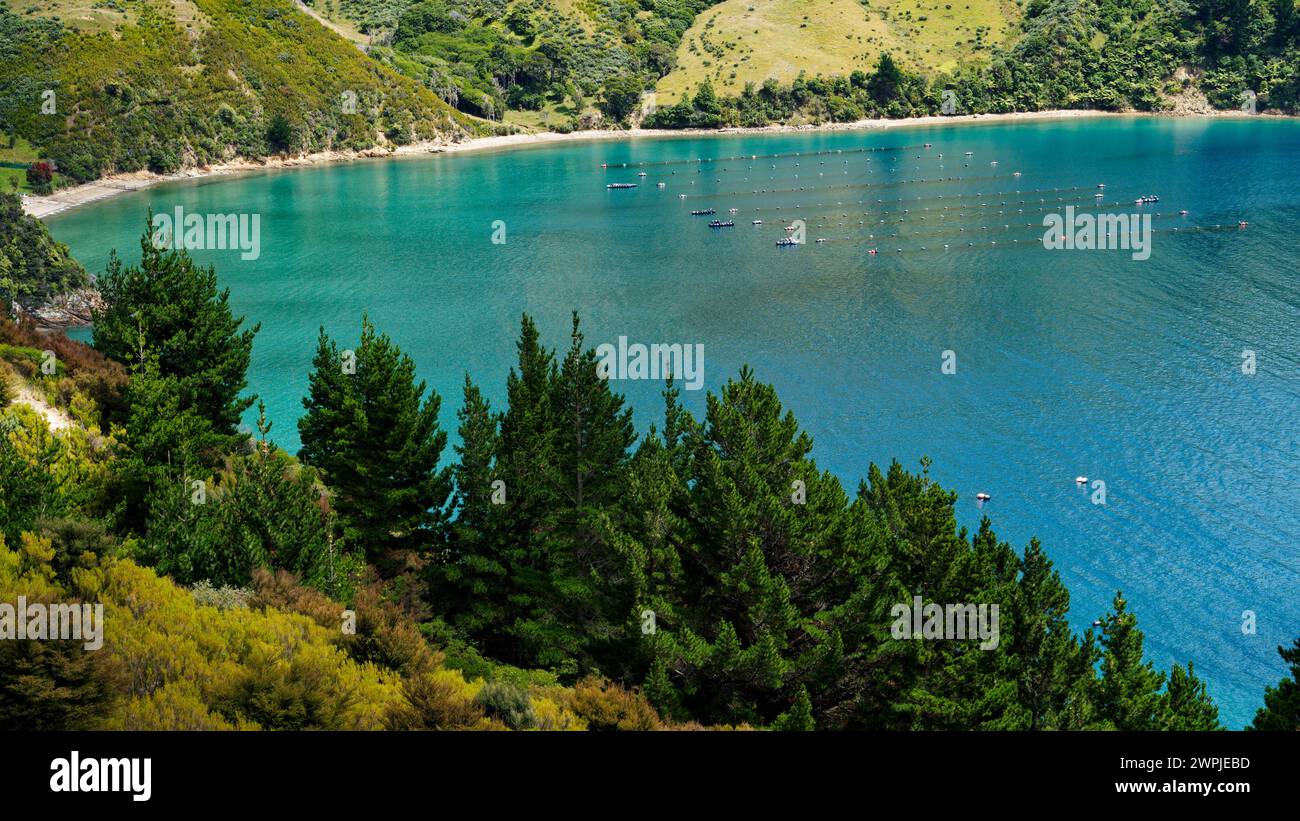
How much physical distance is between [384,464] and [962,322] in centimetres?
6887

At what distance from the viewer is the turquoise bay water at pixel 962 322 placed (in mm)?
58625

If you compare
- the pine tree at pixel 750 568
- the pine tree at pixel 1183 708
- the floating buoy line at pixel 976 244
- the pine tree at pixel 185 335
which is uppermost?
the floating buoy line at pixel 976 244

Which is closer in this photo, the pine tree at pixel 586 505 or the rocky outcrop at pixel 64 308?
the pine tree at pixel 586 505

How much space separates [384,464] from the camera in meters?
48.1

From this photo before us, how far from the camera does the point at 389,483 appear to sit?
1900 inches

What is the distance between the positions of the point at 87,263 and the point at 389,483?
10127cm

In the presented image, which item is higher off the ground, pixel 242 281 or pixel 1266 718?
pixel 242 281

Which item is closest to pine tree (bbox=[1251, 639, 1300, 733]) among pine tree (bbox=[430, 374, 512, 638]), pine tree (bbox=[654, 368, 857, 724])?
pine tree (bbox=[654, 368, 857, 724])

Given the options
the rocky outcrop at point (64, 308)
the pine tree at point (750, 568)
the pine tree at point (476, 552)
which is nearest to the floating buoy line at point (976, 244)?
the rocky outcrop at point (64, 308)

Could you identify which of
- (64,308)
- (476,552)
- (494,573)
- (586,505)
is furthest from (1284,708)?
(64,308)

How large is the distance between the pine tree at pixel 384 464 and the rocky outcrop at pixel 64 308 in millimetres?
70046

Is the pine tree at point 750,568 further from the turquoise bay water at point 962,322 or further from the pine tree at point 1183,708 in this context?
the turquoise bay water at point 962,322
